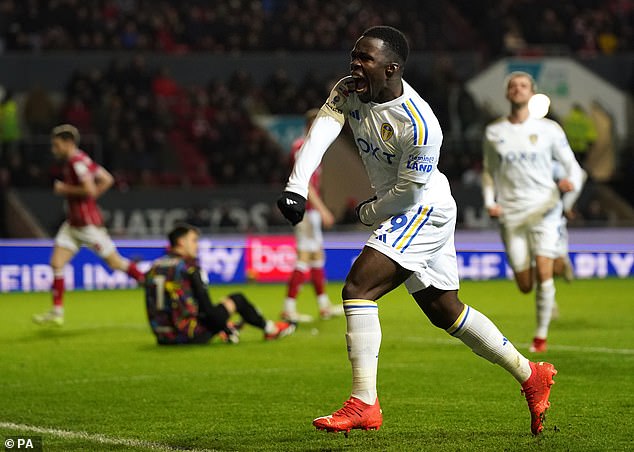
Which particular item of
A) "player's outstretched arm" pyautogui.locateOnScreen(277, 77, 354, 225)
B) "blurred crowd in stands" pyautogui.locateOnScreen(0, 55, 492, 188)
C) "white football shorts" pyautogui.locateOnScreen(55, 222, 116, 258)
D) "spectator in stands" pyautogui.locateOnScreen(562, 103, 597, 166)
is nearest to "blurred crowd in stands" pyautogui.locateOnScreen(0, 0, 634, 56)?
"blurred crowd in stands" pyautogui.locateOnScreen(0, 55, 492, 188)

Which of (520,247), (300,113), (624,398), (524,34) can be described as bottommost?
(624,398)

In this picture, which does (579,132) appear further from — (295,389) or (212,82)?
(295,389)

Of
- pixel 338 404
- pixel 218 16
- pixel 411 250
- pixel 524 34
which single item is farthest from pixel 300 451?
pixel 524 34

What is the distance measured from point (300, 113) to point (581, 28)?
8898 mm

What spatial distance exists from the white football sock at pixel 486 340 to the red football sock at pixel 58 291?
28.0 feet

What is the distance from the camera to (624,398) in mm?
8203

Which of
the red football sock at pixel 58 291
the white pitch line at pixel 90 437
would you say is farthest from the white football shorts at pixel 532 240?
the red football sock at pixel 58 291

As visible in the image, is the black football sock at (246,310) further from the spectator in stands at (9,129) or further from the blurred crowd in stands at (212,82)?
the spectator in stands at (9,129)

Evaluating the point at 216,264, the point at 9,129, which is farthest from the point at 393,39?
the point at 9,129

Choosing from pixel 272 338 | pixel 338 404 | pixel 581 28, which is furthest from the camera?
pixel 581 28

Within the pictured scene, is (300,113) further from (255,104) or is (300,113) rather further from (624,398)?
(624,398)

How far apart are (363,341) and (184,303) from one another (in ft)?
17.7

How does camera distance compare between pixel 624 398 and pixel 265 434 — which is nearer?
pixel 265 434

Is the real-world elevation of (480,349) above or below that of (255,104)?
below
